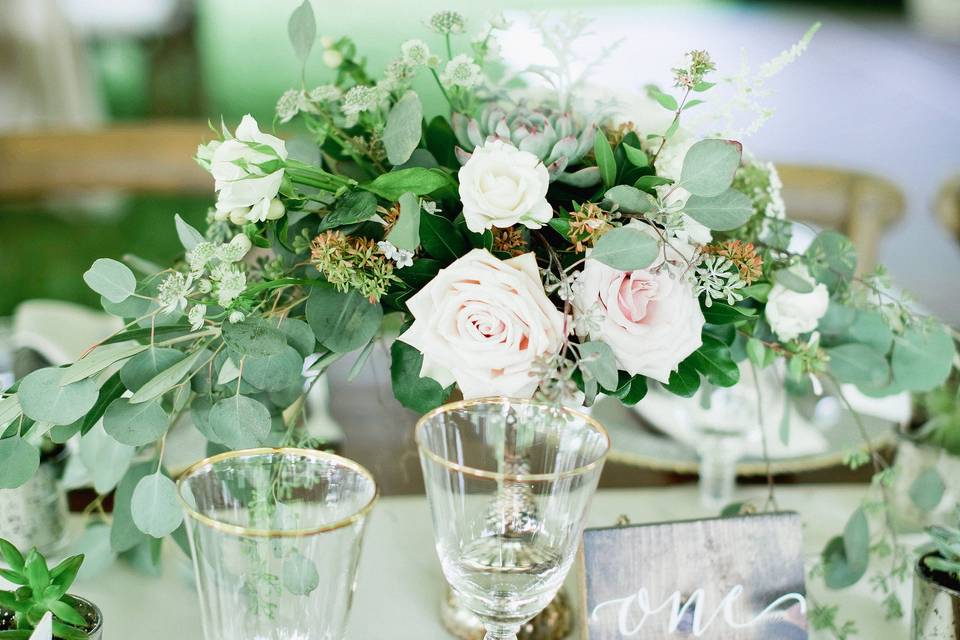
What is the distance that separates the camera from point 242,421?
685mm

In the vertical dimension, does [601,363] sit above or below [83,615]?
above

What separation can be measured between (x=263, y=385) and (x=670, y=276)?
30cm

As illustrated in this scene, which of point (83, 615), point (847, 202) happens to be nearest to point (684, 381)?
point (83, 615)

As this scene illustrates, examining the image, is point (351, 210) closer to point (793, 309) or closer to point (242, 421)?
point (242, 421)

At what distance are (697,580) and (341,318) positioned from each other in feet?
1.12

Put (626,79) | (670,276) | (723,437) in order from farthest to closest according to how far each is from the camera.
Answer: (626,79), (723,437), (670,276)

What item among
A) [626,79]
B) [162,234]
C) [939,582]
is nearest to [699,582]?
[939,582]

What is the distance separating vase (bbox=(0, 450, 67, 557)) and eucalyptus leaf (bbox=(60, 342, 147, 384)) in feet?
0.78

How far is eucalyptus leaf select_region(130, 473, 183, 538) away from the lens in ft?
2.31

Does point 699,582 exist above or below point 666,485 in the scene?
above

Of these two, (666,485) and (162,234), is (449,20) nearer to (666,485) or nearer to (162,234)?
(666,485)

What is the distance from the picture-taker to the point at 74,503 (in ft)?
3.31

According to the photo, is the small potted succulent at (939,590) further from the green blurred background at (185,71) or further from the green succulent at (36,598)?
the green blurred background at (185,71)

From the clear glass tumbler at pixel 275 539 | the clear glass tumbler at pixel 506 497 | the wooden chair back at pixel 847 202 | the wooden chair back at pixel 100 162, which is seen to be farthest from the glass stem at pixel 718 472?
the wooden chair back at pixel 100 162
